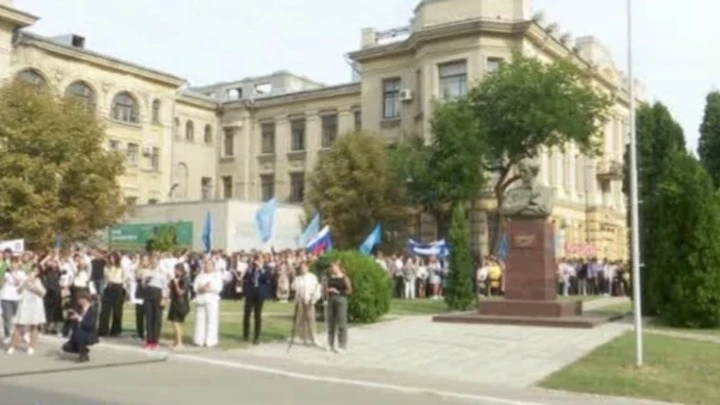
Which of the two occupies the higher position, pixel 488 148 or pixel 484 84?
pixel 484 84

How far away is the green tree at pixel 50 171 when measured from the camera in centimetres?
3638

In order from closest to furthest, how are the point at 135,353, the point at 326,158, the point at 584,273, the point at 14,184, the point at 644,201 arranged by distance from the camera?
the point at 135,353 < the point at 644,201 < the point at 14,184 < the point at 584,273 < the point at 326,158

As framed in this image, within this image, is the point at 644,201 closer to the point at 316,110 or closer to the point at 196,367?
the point at 196,367

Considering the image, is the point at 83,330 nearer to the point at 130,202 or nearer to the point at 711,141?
the point at 711,141

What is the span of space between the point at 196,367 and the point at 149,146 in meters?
45.2

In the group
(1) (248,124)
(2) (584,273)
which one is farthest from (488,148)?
(1) (248,124)

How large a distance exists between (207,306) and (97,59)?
40.9 meters

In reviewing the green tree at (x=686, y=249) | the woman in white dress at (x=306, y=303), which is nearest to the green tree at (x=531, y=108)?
the green tree at (x=686, y=249)

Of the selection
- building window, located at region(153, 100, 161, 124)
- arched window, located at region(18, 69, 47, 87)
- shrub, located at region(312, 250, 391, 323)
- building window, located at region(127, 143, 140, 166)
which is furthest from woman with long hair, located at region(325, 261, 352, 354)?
building window, located at region(153, 100, 161, 124)

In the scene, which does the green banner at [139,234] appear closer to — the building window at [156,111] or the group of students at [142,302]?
the building window at [156,111]

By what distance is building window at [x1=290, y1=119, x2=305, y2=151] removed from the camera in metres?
60.2

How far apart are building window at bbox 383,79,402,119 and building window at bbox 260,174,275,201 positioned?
1283 centimetres

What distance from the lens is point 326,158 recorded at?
46094 mm

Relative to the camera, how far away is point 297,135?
2389 inches
